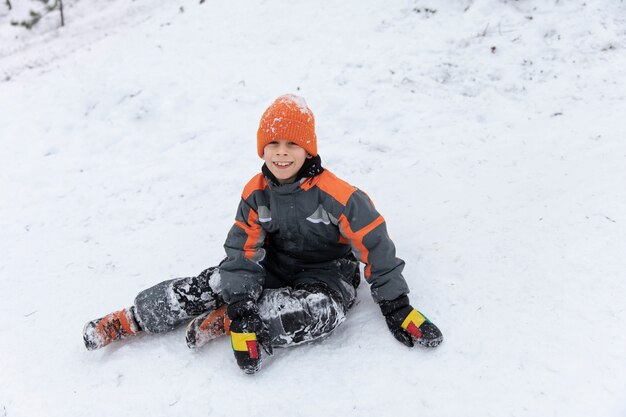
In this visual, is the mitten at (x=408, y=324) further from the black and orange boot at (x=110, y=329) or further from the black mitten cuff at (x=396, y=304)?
the black and orange boot at (x=110, y=329)

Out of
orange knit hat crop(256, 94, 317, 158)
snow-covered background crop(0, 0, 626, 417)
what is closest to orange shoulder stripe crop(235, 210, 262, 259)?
orange knit hat crop(256, 94, 317, 158)

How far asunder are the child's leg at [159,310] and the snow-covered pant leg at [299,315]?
0.43m

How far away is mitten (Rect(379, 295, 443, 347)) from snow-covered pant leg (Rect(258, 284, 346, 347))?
29cm

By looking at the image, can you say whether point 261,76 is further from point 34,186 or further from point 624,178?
point 624,178

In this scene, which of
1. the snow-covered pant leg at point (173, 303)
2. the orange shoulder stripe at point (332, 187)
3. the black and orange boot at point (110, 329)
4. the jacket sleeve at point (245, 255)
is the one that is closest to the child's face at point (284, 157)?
the orange shoulder stripe at point (332, 187)

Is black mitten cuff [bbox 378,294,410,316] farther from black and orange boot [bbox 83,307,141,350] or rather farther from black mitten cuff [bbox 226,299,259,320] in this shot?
black and orange boot [bbox 83,307,141,350]

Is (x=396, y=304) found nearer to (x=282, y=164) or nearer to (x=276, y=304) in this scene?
(x=276, y=304)

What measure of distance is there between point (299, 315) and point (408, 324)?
2.07ft

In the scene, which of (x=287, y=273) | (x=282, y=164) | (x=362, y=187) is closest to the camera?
(x=282, y=164)

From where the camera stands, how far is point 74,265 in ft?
12.5

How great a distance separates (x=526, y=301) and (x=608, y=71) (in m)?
3.53

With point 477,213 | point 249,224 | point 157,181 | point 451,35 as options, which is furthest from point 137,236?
point 451,35

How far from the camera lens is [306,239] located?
9.79 ft

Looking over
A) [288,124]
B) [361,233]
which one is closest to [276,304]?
[361,233]
